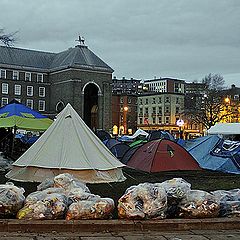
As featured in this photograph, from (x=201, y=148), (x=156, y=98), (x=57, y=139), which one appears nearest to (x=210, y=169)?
(x=201, y=148)

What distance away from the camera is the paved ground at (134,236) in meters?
6.49

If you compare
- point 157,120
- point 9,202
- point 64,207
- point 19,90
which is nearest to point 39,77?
point 19,90

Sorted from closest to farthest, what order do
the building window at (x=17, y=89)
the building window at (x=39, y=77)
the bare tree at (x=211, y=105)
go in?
1. the bare tree at (x=211, y=105)
2. the building window at (x=17, y=89)
3. the building window at (x=39, y=77)

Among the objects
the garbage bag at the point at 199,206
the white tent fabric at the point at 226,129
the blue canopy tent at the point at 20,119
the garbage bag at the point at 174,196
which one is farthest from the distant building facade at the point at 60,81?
the garbage bag at the point at 199,206

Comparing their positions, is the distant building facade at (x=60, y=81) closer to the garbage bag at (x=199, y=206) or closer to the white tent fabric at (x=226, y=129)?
the white tent fabric at (x=226, y=129)

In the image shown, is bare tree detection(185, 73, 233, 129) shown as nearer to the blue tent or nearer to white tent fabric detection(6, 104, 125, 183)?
the blue tent

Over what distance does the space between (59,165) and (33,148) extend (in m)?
1.23

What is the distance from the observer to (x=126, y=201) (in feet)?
24.5

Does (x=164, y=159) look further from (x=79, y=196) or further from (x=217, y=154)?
(x=79, y=196)

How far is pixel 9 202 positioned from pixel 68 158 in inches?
221

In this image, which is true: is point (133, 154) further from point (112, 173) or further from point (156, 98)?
point (156, 98)

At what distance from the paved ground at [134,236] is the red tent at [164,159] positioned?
9507 millimetres

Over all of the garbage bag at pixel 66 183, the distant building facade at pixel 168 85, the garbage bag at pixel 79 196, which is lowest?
the garbage bag at pixel 79 196

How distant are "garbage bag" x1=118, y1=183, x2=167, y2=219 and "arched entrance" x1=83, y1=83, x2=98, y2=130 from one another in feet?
248
